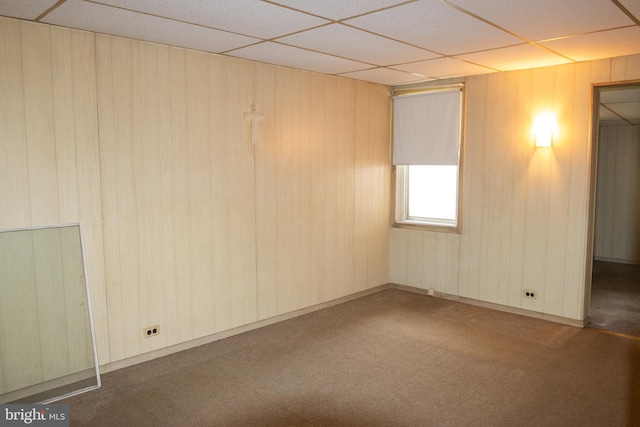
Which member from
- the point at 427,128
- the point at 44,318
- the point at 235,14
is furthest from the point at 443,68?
the point at 44,318

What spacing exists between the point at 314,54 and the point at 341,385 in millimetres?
2721

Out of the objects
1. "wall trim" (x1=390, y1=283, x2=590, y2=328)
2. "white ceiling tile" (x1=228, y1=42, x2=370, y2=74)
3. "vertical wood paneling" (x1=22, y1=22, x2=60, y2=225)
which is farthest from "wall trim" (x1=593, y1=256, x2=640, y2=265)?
"vertical wood paneling" (x1=22, y1=22, x2=60, y2=225)

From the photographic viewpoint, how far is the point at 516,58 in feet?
14.0

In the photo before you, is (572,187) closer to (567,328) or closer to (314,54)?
(567,328)

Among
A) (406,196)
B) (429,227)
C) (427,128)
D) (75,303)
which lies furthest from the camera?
(406,196)

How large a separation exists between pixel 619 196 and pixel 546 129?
4320 mm

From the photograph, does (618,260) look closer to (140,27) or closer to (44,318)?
(140,27)

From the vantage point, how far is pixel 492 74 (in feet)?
16.5

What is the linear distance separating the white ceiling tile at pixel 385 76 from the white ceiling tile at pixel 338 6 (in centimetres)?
189

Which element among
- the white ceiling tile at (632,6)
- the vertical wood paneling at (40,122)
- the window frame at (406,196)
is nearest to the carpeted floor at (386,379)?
the window frame at (406,196)

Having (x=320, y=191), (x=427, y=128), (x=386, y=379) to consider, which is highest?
(x=427, y=128)

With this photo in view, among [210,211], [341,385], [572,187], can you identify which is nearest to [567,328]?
[572,187]

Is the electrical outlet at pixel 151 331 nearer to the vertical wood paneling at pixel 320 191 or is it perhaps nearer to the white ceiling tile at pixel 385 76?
the vertical wood paneling at pixel 320 191

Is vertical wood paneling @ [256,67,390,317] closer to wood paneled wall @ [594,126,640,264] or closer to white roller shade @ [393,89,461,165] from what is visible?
white roller shade @ [393,89,461,165]
